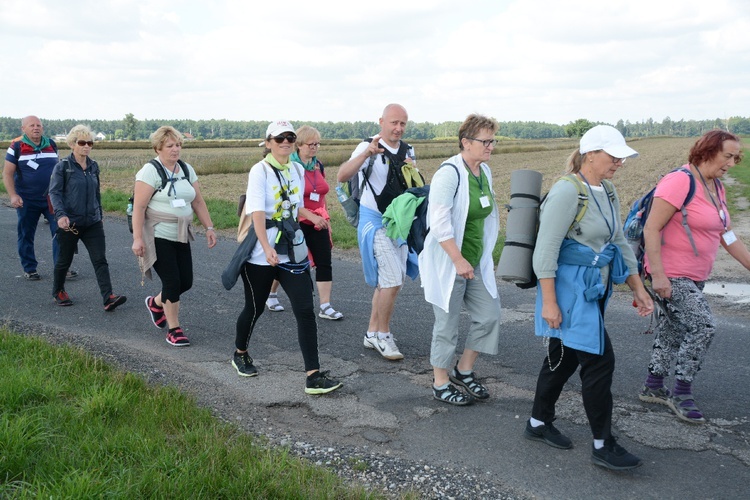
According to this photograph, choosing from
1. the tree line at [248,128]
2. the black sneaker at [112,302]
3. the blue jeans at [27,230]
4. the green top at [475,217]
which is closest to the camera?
the green top at [475,217]

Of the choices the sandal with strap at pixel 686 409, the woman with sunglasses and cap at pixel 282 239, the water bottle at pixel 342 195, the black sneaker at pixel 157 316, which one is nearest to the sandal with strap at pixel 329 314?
the water bottle at pixel 342 195

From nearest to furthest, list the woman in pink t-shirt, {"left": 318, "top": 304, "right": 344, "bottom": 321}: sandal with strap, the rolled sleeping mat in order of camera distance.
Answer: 1. the rolled sleeping mat
2. the woman in pink t-shirt
3. {"left": 318, "top": 304, "right": 344, "bottom": 321}: sandal with strap

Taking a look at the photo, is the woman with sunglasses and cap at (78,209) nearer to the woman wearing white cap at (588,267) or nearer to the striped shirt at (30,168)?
the striped shirt at (30,168)

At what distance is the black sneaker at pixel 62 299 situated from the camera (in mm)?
7836

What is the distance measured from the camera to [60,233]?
7.75 m

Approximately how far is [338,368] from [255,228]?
1.50 m

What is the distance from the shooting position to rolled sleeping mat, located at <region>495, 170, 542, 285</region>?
4.18m

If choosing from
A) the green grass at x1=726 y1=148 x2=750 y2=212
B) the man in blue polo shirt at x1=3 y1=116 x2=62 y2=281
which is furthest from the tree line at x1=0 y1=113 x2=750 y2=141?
the man in blue polo shirt at x1=3 y1=116 x2=62 y2=281

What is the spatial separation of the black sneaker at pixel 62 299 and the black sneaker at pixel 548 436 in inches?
224

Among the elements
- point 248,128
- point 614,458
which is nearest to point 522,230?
point 614,458

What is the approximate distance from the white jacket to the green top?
52 millimetres

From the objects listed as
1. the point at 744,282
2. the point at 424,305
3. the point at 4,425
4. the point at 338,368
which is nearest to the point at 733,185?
the point at 744,282

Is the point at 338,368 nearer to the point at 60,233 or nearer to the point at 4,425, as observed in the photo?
the point at 4,425

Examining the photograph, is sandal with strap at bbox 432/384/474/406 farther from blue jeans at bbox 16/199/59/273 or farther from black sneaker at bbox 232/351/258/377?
blue jeans at bbox 16/199/59/273
